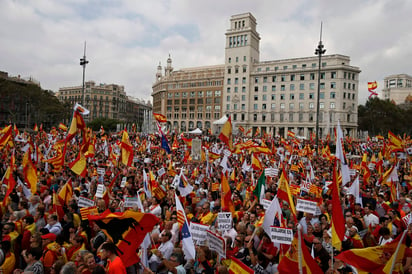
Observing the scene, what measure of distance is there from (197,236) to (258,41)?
83936 mm

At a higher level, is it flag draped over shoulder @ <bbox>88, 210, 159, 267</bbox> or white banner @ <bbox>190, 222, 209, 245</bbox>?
flag draped over shoulder @ <bbox>88, 210, 159, 267</bbox>

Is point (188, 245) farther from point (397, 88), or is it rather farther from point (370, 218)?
point (397, 88)

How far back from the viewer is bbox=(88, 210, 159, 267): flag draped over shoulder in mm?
4469

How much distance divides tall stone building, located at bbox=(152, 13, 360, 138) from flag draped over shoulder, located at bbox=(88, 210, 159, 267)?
65431 mm

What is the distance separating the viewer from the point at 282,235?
16.4 feet

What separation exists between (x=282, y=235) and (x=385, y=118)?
72748 mm

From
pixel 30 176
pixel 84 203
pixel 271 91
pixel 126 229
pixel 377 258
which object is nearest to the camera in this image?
pixel 377 258

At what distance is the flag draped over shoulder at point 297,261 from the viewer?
4137 mm

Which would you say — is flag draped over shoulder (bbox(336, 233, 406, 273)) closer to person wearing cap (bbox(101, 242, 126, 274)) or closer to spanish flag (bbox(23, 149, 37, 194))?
person wearing cap (bbox(101, 242, 126, 274))

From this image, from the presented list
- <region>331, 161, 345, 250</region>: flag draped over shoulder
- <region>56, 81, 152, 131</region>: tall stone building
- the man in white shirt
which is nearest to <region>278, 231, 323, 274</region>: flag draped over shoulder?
<region>331, 161, 345, 250</region>: flag draped over shoulder

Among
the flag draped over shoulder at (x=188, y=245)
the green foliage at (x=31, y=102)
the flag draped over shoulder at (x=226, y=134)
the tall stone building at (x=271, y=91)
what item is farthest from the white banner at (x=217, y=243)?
the tall stone building at (x=271, y=91)

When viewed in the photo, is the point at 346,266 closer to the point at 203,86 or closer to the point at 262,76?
the point at 262,76

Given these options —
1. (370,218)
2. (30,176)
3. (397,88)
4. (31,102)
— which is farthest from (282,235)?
(397,88)

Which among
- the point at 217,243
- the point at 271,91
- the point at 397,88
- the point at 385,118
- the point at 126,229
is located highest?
the point at 397,88
